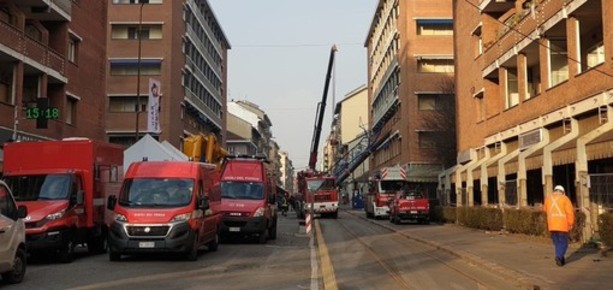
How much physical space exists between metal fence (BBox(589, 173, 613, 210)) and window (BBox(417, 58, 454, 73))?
39361 mm

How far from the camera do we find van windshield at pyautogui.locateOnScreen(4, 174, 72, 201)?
1675cm

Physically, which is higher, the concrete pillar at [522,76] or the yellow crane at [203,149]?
the concrete pillar at [522,76]

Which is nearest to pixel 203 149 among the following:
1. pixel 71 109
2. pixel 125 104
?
pixel 71 109

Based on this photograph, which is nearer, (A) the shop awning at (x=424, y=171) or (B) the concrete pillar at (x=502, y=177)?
(B) the concrete pillar at (x=502, y=177)

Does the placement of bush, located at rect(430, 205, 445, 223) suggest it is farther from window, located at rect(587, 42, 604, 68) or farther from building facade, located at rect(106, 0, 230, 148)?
building facade, located at rect(106, 0, 230, 148)

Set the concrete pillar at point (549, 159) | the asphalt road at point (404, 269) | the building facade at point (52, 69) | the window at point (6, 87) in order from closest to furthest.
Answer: the asphalt road at point (404, 269) → the concrete pillar at point (549, 159) → the building facade at point (52, 69) → the window at point (6, 87)

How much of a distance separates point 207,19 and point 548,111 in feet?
189

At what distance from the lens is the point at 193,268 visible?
1503cm

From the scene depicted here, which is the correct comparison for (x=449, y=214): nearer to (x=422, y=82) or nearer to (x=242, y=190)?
(x=242, y=190)

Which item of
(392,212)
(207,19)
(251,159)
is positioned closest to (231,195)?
(251,159)

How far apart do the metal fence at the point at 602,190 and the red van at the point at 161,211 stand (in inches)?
447

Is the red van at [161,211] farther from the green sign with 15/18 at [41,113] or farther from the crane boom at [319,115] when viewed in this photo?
the crane boom at [319,115]

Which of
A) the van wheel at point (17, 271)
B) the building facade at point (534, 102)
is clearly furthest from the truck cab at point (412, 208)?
the van wheel at point (17, 271)

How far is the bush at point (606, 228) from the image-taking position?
55.6ft
